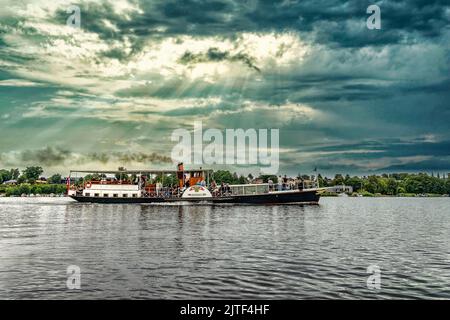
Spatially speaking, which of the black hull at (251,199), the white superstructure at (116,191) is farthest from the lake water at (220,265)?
the white superstructure at (116,191)

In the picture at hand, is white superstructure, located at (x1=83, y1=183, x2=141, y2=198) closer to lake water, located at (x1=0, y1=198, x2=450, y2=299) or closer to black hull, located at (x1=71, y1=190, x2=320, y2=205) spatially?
black hull, located at (x1=71, y1=190, x2=320, y2=205)

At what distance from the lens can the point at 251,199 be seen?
110m

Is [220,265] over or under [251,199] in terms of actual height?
under

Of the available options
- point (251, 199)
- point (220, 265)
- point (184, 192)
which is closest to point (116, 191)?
point (184, 192)

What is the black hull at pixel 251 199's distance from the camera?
347ft

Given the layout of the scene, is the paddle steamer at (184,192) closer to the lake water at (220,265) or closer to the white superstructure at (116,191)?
the white superstructure at (116,191)

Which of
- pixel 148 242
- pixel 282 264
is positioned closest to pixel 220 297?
pixel 282 264

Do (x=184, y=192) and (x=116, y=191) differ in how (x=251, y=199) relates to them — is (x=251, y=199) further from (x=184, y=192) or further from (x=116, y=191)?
(x=116, y=191)

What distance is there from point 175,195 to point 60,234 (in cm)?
7875

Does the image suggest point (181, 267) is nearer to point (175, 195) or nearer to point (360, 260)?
point (360, 260)

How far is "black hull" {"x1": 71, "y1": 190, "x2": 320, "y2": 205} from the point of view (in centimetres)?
10588

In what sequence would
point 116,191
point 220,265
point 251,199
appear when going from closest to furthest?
point 220,265 → point 251,199 → point 116,191

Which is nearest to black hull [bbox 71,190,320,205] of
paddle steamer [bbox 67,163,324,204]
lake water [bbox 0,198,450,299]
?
paddle steamer [bbox 67,163,324,204]

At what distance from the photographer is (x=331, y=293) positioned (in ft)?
66.3
